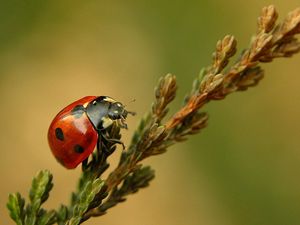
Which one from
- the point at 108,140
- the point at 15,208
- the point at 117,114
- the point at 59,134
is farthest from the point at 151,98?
the point at 15,208

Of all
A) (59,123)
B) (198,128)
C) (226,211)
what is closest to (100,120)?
(59,123)

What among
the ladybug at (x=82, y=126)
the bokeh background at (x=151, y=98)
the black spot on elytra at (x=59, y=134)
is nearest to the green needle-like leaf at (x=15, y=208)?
the ladybug at (x=82, y=126)

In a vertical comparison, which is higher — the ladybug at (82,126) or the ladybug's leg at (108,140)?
the ladybug at (82,126)

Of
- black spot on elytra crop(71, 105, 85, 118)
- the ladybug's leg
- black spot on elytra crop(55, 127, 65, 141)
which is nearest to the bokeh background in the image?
black spot on elytra crop(55, 127, 65, 141)

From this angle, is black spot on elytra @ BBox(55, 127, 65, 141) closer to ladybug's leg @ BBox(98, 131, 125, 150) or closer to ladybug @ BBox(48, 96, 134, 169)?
ladybug @ BBox(48, 96, 134, 169)

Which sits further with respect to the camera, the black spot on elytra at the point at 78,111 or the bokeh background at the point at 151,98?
the bokeh background at the point at 151,98

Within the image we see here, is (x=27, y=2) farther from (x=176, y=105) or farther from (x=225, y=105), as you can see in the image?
(x=225, y=105)

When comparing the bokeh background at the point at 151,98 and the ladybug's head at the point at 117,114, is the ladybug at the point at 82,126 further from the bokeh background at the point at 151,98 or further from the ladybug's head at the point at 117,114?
the bokeh background at the point at 151,98

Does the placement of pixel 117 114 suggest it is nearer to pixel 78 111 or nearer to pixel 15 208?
pixel 78 111
